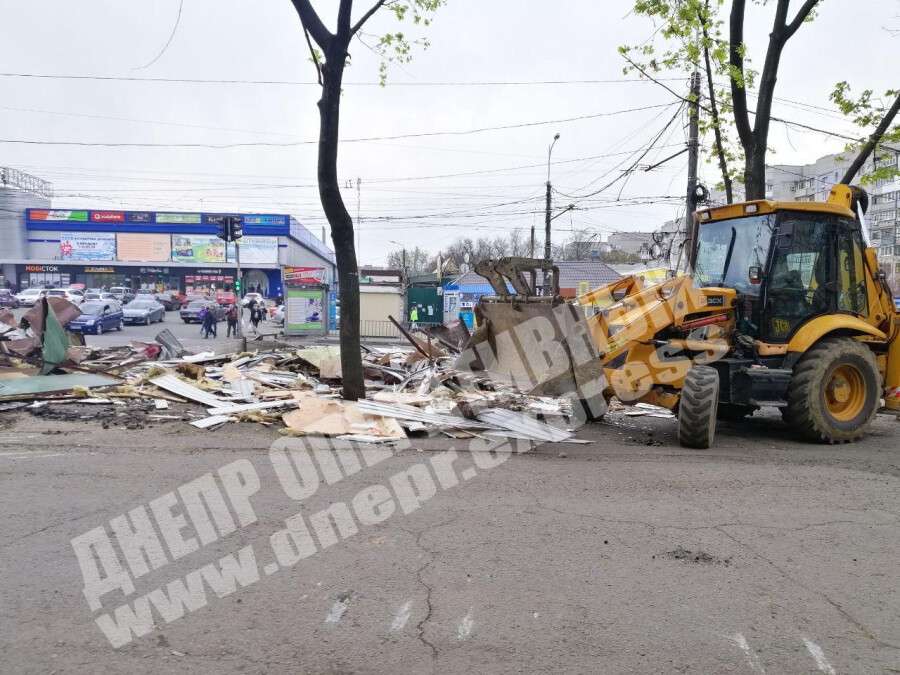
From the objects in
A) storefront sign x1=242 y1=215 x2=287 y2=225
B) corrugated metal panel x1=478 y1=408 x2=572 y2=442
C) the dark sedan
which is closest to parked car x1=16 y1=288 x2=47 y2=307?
the dark sedan

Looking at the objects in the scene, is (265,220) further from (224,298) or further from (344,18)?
(344,18)

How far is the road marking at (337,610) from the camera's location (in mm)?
3632

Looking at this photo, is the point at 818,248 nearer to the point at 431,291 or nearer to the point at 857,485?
the point at 857,485

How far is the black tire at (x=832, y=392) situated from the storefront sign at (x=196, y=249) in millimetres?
61007

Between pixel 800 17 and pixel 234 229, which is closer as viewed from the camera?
pixel 800 17

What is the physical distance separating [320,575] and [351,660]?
→ 1.02m

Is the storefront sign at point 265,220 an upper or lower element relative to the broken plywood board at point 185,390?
upper

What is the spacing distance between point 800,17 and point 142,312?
108 feet

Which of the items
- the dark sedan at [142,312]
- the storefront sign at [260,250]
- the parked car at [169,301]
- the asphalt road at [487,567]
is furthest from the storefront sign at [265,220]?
the asphalt road at [487,567]

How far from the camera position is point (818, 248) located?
334 inches

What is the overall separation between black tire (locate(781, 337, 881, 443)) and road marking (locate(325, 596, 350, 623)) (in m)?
6.74

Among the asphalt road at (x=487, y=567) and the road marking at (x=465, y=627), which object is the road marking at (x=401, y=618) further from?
the road marking at (x=465, y=627)

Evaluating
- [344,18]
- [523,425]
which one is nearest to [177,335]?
[344,18]

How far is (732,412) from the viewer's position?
9.95 m
